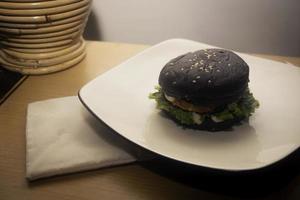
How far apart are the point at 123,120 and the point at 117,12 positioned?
58 centimetres

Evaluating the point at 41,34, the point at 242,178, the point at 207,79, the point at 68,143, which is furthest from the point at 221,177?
the point at 41,34

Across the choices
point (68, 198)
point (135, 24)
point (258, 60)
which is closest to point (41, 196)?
point (68, 198)

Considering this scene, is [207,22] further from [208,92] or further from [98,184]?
[98,184]

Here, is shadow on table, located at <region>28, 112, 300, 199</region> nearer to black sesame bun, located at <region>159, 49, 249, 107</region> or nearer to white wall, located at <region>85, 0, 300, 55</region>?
black sesame bun, located at <region>159, 49, 249, 107</region>

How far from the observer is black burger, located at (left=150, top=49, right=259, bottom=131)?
23.5 inches

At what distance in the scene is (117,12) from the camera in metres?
1.14

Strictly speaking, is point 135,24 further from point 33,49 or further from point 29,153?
point 29,153

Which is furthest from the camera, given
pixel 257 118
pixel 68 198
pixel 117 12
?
pixel 117 12

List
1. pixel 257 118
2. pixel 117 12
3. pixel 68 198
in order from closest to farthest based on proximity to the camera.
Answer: pixel 68 198, pixel 257 118, pixel 117 12

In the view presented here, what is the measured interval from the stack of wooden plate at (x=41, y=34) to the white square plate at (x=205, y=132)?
175mm

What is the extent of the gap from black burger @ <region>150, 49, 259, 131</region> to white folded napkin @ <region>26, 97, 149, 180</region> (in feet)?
0.34

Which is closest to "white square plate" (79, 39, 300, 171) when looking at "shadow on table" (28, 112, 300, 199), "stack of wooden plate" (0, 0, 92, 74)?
"shadow on table" (28, 112, 300, 199)

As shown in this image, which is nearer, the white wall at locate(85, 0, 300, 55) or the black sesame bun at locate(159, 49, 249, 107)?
the black sesame bun at locate(159, 49, 249, 107)

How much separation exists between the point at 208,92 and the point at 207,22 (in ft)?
1.76
